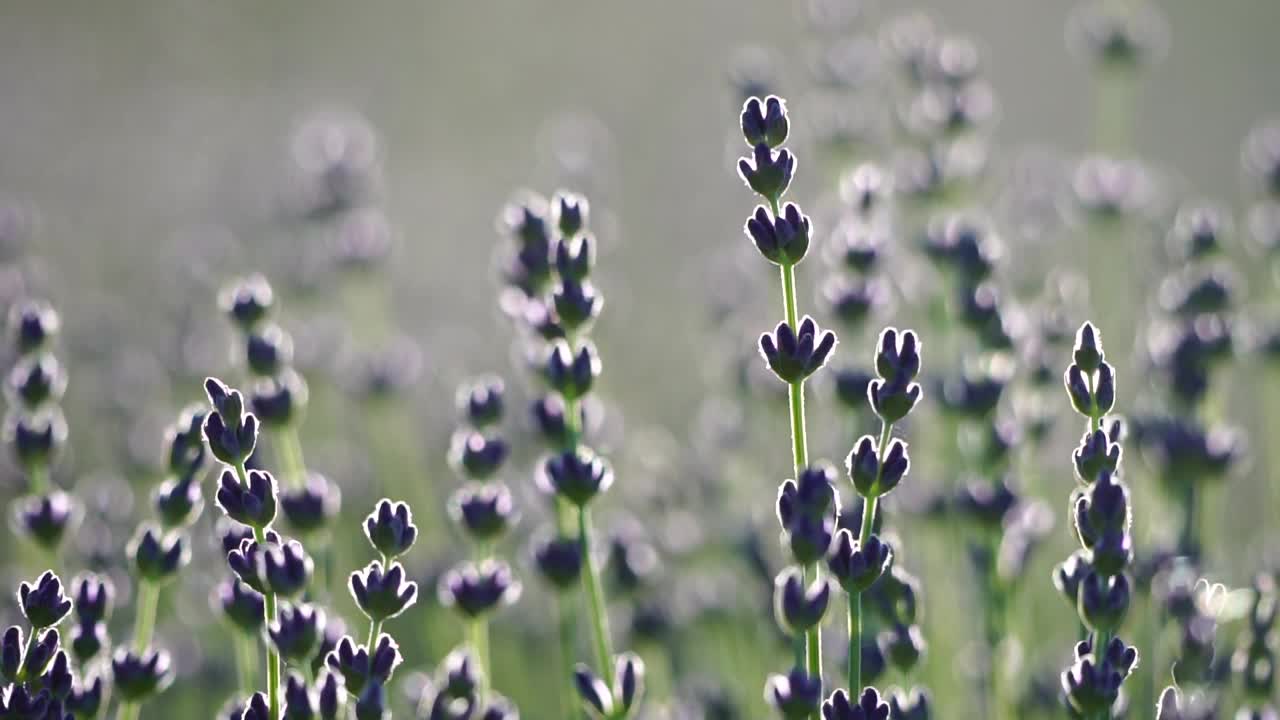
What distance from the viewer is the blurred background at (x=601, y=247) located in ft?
8.25

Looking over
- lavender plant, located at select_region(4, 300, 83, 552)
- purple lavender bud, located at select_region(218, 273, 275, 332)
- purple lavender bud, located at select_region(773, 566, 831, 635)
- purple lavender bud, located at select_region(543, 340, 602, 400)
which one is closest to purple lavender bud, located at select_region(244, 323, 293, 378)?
purple lavender bud, located at select_region(218, 273, 275, 332)

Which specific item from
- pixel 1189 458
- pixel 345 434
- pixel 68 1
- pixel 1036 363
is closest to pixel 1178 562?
pixel 1189 458

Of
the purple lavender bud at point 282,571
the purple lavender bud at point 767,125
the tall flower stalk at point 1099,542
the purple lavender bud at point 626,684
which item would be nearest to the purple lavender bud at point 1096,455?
the tall flower stalk at point 1099,542

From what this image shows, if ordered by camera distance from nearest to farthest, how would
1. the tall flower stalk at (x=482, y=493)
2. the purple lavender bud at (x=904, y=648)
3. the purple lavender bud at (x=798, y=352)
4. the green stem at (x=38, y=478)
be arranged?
the purple lavender bud at (x=798, y=352), the purple lavender bud at (x=904, y=648), the tall flower stalk at (x=482, y=493), the green stem at (x=38, y=478)

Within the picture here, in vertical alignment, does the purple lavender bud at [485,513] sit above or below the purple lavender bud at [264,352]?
below

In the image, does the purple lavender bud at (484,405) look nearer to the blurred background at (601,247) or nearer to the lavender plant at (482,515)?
the lavender plant at (482,515)

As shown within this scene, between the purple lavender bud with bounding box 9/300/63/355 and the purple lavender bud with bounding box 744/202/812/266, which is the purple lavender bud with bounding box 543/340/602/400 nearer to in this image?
the purple lavender bud with bounding box 744/202/812/266

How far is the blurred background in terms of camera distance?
8.25 ft

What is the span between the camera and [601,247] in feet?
13.3

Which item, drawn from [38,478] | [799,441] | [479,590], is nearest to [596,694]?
[479,590]

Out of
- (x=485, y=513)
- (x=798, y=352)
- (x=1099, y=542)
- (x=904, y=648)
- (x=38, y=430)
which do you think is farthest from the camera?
(x=38, y=430)

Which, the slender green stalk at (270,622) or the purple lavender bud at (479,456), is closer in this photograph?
the slender green stalk at (270,622)

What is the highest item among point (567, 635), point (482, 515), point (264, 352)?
point (264, 352)

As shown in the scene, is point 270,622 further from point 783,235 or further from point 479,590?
point 783,235
